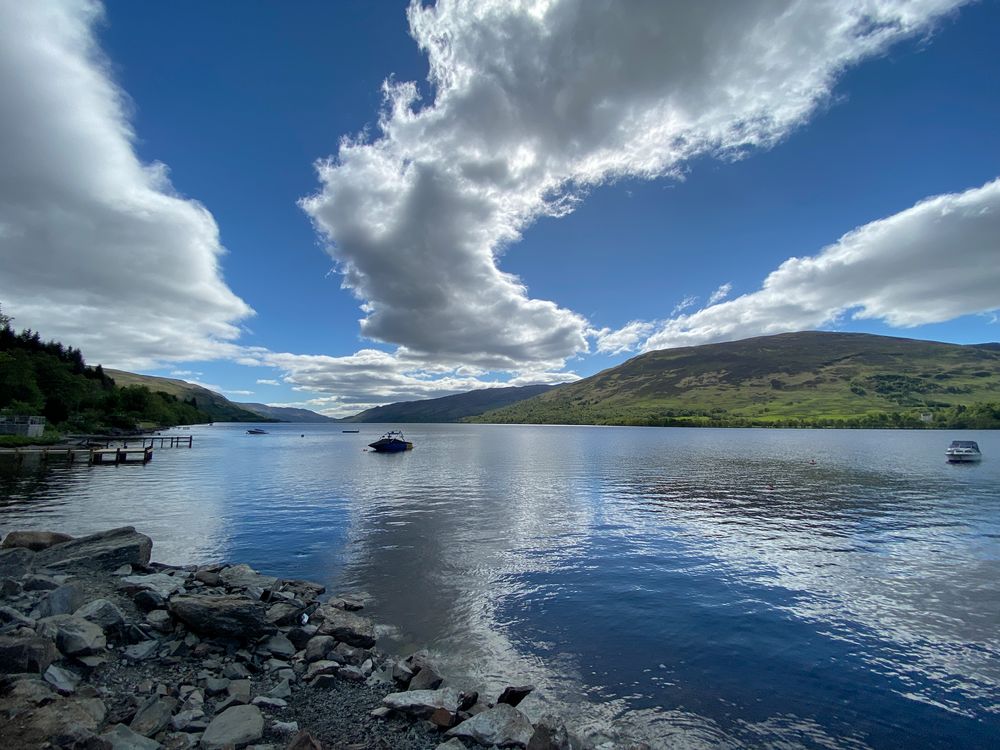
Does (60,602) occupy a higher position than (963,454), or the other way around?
(963,454)

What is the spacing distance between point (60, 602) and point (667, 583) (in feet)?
76.5

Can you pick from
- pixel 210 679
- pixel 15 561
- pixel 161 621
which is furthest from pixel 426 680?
pixel 15 561

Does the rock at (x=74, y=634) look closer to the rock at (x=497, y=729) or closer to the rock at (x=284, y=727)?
the rock at (x=284, y=727)

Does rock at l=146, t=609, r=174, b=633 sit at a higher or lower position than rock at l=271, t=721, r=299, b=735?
higher

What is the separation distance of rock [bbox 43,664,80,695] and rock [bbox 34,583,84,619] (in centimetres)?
401

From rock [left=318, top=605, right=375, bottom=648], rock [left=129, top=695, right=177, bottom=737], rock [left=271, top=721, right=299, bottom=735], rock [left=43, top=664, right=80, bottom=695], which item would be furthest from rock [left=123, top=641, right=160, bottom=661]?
rock [left=271, top=721, right=299, bottom=735]

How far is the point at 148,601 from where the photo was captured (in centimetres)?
1584

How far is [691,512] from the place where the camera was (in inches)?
1612

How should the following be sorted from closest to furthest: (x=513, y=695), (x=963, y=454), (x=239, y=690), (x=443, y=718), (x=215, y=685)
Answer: (x=443, y=718) → (x=239, y=690) → (x=215, y=685) → (x=513, y=695) → (x=963, y=454)

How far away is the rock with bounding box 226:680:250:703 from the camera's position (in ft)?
37.1

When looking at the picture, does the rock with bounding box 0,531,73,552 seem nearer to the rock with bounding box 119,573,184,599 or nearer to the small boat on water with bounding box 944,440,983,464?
the rock with bounding box 119,573,184,599

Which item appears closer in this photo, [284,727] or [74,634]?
[284,727]

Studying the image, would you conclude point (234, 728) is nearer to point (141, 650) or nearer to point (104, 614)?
point (141, 650)

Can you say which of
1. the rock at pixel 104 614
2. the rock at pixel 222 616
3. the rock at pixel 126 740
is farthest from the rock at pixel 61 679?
the rock at pixel 222 616
